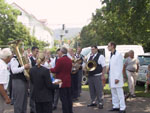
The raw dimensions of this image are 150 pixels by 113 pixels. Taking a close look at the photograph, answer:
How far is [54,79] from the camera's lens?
21.7 ft

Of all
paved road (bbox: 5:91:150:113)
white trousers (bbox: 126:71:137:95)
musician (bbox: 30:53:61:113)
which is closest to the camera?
musician (bbox: 30:53:61:113)

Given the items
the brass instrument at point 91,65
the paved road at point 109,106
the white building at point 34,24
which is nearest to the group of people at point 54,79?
the brass instrument at point 91,65

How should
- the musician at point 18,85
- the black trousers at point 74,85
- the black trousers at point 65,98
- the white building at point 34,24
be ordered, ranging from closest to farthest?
the musician at point 18,85 → the black trousers at point 65,98 → the black trousers at point 74,85 → the white building at point 34,24

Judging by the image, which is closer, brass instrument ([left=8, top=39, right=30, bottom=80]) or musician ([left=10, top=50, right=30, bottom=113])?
brass instrument ([left=8, top=39, right=30, bottom=80])

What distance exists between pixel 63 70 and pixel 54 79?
41cm

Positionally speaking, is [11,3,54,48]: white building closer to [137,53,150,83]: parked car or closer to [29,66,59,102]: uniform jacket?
[137,53,150,83]: parked car

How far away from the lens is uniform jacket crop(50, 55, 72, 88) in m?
6.76

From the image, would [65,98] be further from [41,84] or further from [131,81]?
[131,81]

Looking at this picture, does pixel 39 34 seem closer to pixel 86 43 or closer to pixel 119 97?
pixel 86 43

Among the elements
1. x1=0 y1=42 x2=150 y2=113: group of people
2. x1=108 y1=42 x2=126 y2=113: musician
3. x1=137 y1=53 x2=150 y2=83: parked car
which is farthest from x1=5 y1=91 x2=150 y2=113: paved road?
x1=137 y1=53 x2=150 y2=83: parked car

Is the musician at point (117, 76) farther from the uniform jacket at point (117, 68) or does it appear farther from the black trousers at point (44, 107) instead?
the black trousers at point (44, 107)

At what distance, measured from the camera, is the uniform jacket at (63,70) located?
22.2 feet

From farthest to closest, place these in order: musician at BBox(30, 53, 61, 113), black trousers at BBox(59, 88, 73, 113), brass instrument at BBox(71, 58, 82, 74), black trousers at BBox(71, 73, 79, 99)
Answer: black trousers at BBox(71, 73, 79, 99) < brass instrument at BBox(71, 58, 82, 74) < black trousers at BBox(59, 88, 73, 113) < musician at BBox(30, 53, 61, 113)

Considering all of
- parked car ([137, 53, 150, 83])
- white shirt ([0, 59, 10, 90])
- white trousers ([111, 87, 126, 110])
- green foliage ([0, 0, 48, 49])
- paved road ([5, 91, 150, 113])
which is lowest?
paved road ([5, 91, 150, 113])
